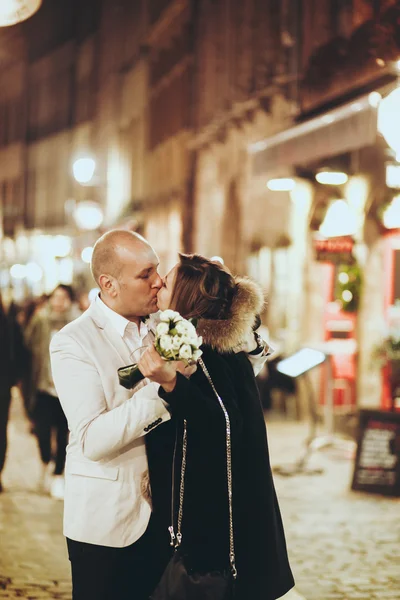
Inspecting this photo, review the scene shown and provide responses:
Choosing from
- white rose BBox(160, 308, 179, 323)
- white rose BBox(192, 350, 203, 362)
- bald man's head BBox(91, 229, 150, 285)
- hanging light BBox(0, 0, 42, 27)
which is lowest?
white rose BBox(192, 350, 203, 362)

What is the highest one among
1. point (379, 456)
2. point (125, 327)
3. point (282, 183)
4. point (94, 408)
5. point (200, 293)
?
point (282, 183)

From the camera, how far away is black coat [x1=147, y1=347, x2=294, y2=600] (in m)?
3.37

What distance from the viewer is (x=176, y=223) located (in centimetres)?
2522

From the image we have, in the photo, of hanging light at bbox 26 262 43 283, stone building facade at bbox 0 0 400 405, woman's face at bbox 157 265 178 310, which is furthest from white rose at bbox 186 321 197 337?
hanging light at bbox 26 262 43 283

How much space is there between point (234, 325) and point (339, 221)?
9.64 metres

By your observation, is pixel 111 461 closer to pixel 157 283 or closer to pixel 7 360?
pixel 157 283

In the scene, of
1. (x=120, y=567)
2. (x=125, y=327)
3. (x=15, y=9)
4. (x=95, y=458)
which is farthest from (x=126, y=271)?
(x=15, y=9)

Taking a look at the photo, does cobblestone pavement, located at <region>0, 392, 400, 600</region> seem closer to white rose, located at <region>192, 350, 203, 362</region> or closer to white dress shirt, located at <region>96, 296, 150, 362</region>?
white dress shirt, located at <region>96, 296, 150, 362</region>

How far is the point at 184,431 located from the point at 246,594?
2.18ft

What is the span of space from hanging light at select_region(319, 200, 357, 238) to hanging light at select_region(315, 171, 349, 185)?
532mm

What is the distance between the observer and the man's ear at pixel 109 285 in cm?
370

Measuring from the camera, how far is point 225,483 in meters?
3.41

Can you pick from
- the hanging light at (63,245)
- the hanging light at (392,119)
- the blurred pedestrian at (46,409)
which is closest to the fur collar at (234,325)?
the hanging light at (392,119)

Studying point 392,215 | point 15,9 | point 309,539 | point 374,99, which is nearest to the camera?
point 15,9
